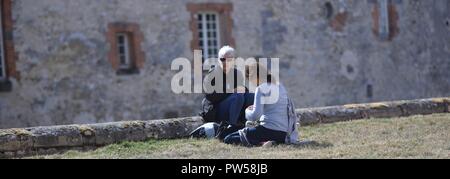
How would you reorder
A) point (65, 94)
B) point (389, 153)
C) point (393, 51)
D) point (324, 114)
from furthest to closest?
point (393, 51) → point (65, 94) → point (324, 114) → point (389, 153)

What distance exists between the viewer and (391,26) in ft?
73.9

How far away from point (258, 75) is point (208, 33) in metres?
10.0

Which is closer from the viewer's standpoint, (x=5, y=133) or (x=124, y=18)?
(x=5, y=133)

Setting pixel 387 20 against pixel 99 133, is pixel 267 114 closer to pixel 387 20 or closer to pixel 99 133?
pixel 99 133

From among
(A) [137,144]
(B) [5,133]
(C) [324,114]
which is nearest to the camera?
(B) [5,133]

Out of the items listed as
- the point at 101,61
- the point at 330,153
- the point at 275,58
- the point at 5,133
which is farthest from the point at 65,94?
the point at 330,153

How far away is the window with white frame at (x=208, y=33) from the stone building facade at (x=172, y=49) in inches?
0.9

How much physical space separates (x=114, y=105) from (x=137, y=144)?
822 cm

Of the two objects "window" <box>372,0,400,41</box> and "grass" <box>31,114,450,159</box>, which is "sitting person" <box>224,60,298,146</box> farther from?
"window" <box>372,0,400,41</box>

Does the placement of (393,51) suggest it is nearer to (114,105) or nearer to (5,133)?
(114,105)

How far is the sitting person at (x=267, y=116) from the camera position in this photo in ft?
30.0

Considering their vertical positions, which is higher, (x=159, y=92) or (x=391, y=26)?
(x=391, y=26)

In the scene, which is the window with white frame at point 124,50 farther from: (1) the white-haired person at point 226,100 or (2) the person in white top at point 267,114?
(2) the person in white top at point 267,114

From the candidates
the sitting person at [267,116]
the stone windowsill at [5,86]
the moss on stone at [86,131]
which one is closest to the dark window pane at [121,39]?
the stone windowsill at [5,86]
